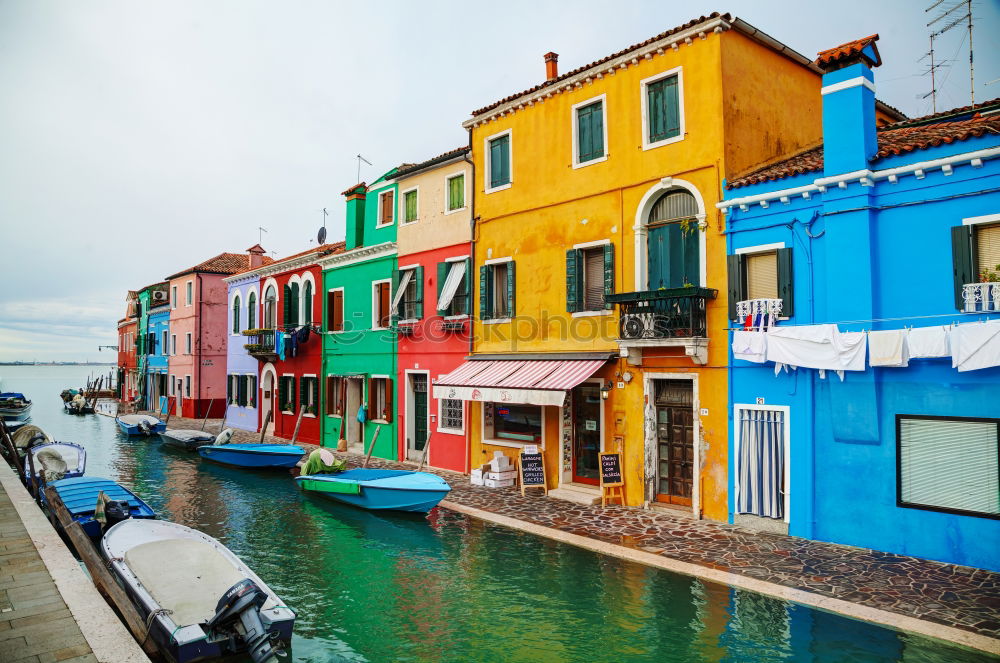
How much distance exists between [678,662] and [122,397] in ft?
201

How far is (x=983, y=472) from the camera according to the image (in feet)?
30.8

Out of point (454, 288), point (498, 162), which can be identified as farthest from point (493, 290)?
point (498, 162)

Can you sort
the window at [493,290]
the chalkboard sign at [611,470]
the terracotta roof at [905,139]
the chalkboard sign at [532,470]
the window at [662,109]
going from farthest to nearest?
the window at [493,290] < the chalkboard sign at [532,470] < the chalkboard sign at [611,470] < the window at [662,109] < the terracotta roof at [905,139]

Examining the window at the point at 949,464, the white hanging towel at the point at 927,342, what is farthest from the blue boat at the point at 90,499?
the white hanging towel at the point at 927,342

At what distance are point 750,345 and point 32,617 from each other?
11.3 metres

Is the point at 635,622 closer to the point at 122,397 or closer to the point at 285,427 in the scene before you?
the point at 285,427

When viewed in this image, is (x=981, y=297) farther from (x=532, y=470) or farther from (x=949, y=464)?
(x=532, y=470)

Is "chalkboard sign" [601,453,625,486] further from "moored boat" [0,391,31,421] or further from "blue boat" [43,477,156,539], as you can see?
"moored boat" [0,391,31,421]

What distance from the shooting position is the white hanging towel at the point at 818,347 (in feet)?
34.1

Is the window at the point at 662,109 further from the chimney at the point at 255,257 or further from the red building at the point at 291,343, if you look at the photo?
the chimney at the point at 255,257

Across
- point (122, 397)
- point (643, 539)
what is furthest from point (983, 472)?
point (122, 397)

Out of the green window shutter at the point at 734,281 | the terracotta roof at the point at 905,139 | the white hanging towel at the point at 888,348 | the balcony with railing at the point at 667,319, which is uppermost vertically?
the terracotta roof at the point at 905,139

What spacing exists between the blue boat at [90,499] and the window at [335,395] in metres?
10.2

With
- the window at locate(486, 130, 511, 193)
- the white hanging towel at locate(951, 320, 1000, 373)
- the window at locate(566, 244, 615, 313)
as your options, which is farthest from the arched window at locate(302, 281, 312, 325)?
the white hanging towel at locate(951, 320, 1000, 373)
